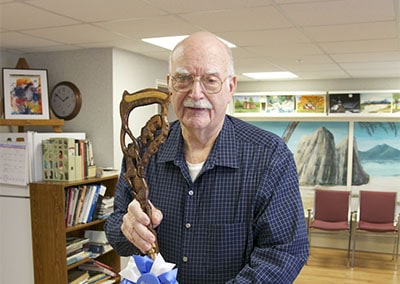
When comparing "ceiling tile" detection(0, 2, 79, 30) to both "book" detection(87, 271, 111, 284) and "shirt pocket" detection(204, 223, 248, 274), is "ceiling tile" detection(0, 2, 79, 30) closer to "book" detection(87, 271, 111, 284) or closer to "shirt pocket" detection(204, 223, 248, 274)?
"shirt pocket" detection(204, 223, 248, 274)

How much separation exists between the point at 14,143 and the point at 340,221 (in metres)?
4.29

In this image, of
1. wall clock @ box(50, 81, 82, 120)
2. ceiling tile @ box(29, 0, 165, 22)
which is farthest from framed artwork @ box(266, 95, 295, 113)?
ceiling tile @ box(29, 0, 165, 22)

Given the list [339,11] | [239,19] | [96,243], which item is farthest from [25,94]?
[339,11]

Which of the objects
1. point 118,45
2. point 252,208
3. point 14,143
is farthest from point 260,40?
point 252,208

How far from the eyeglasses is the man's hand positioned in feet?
1.12

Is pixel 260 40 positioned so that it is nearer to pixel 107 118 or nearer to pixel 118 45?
pixel 118 45

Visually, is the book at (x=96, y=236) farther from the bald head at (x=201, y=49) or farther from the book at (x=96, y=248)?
the bald head at (x=201, y=49)

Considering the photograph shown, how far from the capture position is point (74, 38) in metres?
3.23

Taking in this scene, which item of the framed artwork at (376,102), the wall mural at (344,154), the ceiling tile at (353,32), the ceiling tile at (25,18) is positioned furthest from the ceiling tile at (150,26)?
the wall mural at (344,154)

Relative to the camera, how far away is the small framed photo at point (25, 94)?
11.4 ft

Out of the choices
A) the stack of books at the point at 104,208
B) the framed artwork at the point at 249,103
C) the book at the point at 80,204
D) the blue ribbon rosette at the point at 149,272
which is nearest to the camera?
the blue ribbon rosette at the point at 149,272

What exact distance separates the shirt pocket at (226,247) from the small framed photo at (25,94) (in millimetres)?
2864

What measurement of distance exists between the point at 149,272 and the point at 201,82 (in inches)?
20.3

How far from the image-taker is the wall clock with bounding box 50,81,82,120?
381cm
